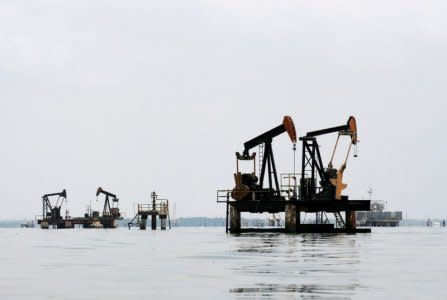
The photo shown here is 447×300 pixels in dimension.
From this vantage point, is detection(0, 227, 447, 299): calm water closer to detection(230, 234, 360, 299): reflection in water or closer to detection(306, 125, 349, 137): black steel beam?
detection(230, 234, 360, 299): reflection in water

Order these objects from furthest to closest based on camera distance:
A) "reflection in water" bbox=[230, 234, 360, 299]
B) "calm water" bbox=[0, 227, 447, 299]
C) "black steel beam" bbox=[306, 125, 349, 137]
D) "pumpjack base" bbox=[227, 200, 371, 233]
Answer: "black steel beam" bbox=[306, 125, 349, 137]
"pumpjack base" bbox=[227, 200, 371, 233]
"reflection in water" bbox=[230, 234, 360, 299]
"calm water" bbox=[0, 227, 447, 299]

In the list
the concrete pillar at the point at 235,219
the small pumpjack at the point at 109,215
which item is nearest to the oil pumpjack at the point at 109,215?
the small pumpjack at the point at 109,215

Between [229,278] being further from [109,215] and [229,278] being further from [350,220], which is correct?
[109,215]

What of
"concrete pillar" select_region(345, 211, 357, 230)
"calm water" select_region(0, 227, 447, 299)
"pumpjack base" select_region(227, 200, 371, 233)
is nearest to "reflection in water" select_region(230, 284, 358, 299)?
"calm water" select_region(0, 227, 447, 299)

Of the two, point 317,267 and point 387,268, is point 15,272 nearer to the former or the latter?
point 317,267

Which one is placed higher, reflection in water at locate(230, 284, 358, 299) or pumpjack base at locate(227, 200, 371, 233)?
pumpjack base at locate(227, 200, 371, 233)

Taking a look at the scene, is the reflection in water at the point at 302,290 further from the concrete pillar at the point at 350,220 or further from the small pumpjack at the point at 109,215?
the small pumpjack at the point at 109,215

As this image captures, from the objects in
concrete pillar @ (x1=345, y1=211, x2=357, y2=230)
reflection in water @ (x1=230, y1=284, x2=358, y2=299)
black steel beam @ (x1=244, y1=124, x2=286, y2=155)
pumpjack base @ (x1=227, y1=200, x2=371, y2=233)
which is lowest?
reflection in water @ (x1=230, y1=284, x2=358, y2=299)

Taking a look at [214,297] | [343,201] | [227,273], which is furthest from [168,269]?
[343,201]

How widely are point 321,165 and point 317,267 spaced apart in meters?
44.3

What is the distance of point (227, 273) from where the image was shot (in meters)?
25.6

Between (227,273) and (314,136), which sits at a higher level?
(314,136)

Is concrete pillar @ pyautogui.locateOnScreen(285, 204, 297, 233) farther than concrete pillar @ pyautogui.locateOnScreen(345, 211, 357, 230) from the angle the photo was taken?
No

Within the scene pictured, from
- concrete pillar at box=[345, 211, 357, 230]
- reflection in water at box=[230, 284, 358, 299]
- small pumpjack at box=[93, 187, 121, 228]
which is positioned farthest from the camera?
small pumpjack at box=[93, 187, 121, 228]
